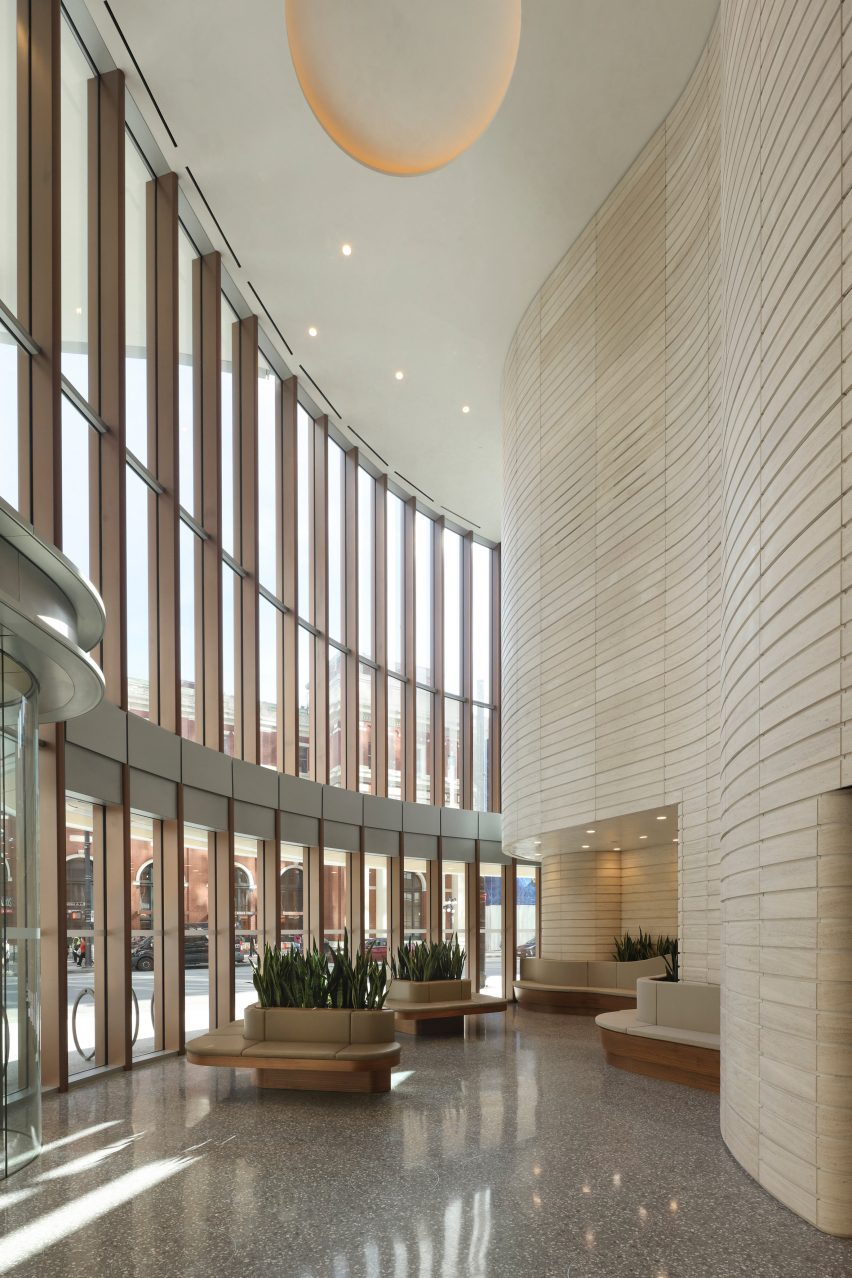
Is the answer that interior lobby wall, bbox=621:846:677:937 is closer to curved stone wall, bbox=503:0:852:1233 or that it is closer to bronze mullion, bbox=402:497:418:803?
curved stone wall, bbox=503:0:852:1233

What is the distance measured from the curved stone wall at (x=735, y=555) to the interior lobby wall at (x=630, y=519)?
0.13 ft

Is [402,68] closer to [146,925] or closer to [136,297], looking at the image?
[136,297]

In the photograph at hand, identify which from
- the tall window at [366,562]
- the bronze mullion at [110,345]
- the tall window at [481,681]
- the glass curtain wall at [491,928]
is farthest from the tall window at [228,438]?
the glass curtain wall at [491,928]

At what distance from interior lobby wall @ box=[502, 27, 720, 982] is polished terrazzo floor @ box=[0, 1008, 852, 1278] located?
3173 millimetres

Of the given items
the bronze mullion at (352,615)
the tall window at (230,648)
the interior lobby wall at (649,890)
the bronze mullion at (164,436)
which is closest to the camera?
the bronze mullion at (164,436)

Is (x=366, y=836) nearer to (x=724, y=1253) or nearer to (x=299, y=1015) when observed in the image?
(x=299, y=1015)

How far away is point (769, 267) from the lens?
6125 millimetres

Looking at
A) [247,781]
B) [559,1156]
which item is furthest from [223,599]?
[559,1156]

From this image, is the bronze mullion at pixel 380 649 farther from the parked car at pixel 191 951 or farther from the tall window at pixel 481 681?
the parked car at pixel 191 951

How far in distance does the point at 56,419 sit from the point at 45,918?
13.1 ft

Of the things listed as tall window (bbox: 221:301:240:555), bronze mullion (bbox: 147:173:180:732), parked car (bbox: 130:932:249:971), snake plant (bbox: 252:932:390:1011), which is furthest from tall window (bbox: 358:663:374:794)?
snake plant (bbox: 252:932:390:1011)

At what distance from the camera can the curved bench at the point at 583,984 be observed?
1603 cm

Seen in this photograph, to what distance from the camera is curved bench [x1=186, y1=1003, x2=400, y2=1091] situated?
26.9 feet

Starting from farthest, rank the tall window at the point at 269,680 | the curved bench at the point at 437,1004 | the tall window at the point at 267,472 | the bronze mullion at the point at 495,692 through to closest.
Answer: the bronze mullion at the point at 495,692
the tall window at the point at 267,472
the tall window at the point at 269,680
the curved bench at the point at 437,1004
